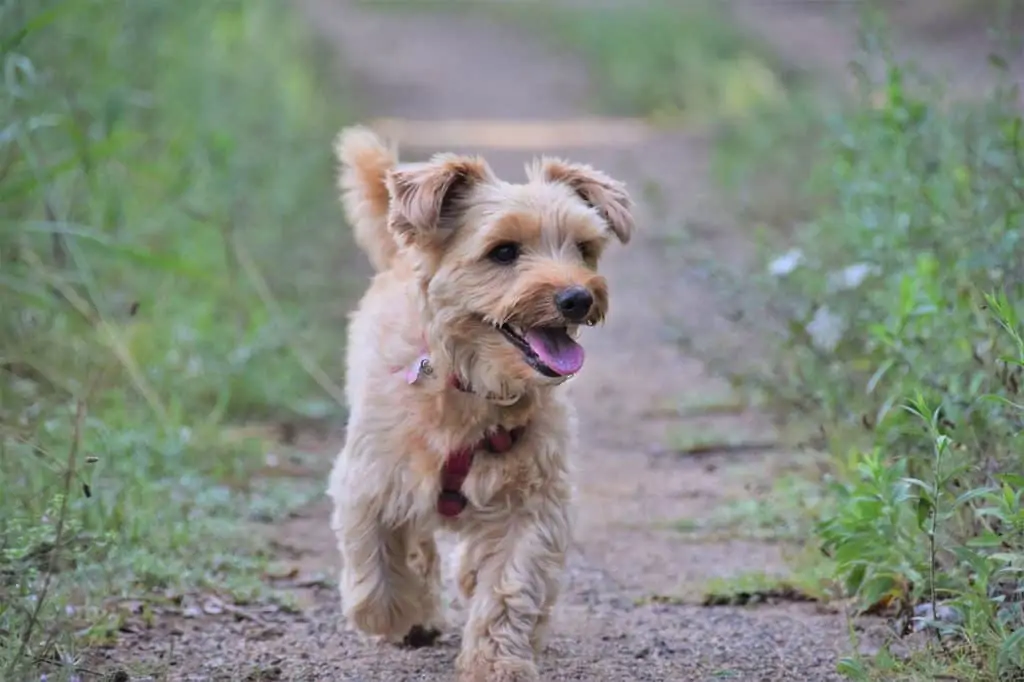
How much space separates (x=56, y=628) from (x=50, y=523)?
0.87 meters

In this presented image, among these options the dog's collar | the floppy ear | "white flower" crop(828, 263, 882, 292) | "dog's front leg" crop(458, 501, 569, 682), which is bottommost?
"dog's front leg" crop(458, 501, 569, 682)

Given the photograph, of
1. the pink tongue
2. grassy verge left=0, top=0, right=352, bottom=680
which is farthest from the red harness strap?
grassy verge left=0, top=0, right=352, bottom=680

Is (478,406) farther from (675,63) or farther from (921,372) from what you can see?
(675,63)

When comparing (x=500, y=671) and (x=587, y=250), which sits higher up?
(x=587, y=250)

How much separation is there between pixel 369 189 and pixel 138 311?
2571 millimetres

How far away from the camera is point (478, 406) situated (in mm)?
4996

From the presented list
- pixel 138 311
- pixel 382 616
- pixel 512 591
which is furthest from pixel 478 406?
pixel 138 311

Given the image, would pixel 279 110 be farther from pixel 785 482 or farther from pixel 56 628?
pixel 56 628

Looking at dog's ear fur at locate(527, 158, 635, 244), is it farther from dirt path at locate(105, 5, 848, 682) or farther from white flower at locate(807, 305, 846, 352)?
white flower at locate(807, 305, 846, 352)

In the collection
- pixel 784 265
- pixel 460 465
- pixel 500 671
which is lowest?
pixel 500 671

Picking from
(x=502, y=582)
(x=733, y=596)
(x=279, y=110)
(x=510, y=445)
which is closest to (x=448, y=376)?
(x=510, y=445)

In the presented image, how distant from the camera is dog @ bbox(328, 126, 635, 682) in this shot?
4.79 m

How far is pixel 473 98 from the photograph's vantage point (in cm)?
2005

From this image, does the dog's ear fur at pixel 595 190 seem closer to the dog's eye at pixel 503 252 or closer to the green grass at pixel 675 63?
the dog's eye at pixel 503 252
